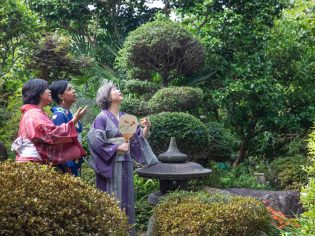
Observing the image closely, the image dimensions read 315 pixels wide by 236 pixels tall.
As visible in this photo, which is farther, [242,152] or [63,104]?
[242,152]

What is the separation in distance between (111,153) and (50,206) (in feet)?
6.87

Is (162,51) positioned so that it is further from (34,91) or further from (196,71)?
(34,91)

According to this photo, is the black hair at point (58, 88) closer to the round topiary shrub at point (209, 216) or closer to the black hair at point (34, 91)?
the black hair at point (34, 91)

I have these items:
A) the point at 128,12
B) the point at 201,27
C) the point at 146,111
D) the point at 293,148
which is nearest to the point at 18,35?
the point at 146,111

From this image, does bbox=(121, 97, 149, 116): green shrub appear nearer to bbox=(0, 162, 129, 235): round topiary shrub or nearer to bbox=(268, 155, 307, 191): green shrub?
bbox=(268, 155, 307, 191): green shrub

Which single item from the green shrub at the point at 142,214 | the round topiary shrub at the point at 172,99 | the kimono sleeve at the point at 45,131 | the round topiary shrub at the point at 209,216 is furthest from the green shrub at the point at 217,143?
the kimono sleeve at the point at 45,131

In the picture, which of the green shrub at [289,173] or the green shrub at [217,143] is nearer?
the green shrub at [289,173]

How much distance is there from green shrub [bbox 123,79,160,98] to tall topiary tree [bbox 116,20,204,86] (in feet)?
0.91

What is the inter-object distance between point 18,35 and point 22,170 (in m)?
5.93

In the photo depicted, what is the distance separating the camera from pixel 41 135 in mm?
4359

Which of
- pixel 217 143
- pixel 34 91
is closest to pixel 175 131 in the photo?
pixel 217 143

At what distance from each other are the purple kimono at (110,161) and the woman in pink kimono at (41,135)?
56cm

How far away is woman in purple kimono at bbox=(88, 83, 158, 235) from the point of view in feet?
17.2

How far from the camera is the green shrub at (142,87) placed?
355 inches
